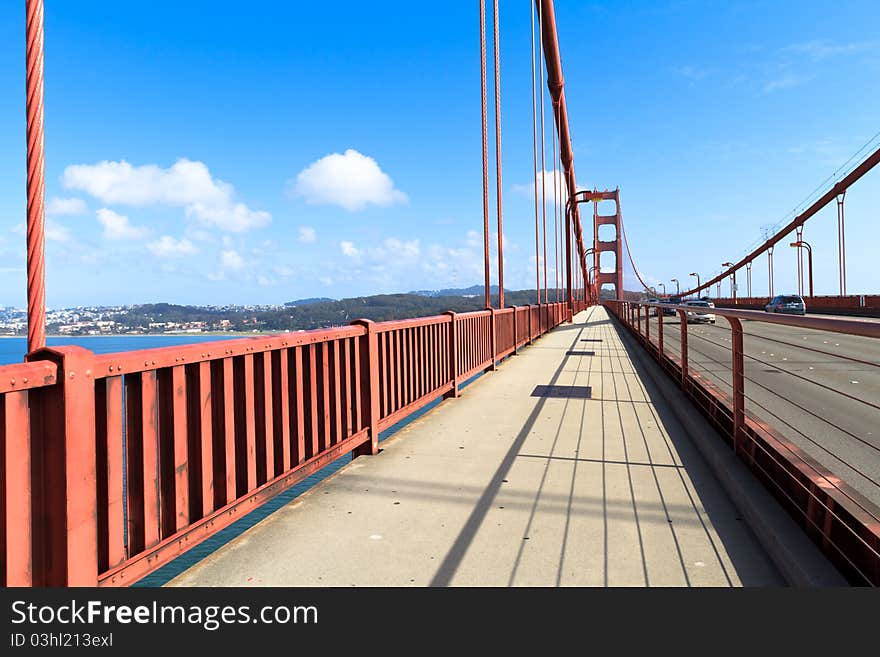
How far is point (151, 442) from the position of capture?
2.41 metres

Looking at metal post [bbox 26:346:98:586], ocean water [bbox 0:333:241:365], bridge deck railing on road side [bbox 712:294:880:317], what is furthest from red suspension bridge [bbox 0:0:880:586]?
bridge deck railing on road side [bbox 712:294:880:317]

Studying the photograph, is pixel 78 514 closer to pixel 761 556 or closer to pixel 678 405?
pixel 761 556

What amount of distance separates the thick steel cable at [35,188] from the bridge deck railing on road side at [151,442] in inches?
17.9

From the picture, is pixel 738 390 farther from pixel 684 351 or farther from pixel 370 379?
pixel 370 379

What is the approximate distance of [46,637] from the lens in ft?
6.41

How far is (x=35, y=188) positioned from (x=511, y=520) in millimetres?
2878

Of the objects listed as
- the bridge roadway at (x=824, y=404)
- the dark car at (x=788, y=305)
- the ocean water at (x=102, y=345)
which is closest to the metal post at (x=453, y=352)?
the bridge roadway at (x=824, y=404)

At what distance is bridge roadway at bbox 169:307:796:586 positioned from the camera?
8.60 ft

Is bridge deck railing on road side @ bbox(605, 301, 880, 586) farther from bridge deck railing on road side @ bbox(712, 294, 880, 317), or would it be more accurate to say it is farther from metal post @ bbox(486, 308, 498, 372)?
bridge deck railing on road side @ bbox(712, 294, 880, 317)

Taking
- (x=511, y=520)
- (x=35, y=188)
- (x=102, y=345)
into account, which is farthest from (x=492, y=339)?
(x=102, y=345)

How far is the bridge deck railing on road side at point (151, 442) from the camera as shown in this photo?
77.4 inches

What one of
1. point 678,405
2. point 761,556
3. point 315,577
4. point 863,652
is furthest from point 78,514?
point 678,405

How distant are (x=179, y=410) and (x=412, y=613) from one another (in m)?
1.37

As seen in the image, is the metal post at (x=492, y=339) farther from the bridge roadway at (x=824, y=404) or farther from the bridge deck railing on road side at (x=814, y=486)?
the bridge deck railing on road side at (x=814, y=486)
